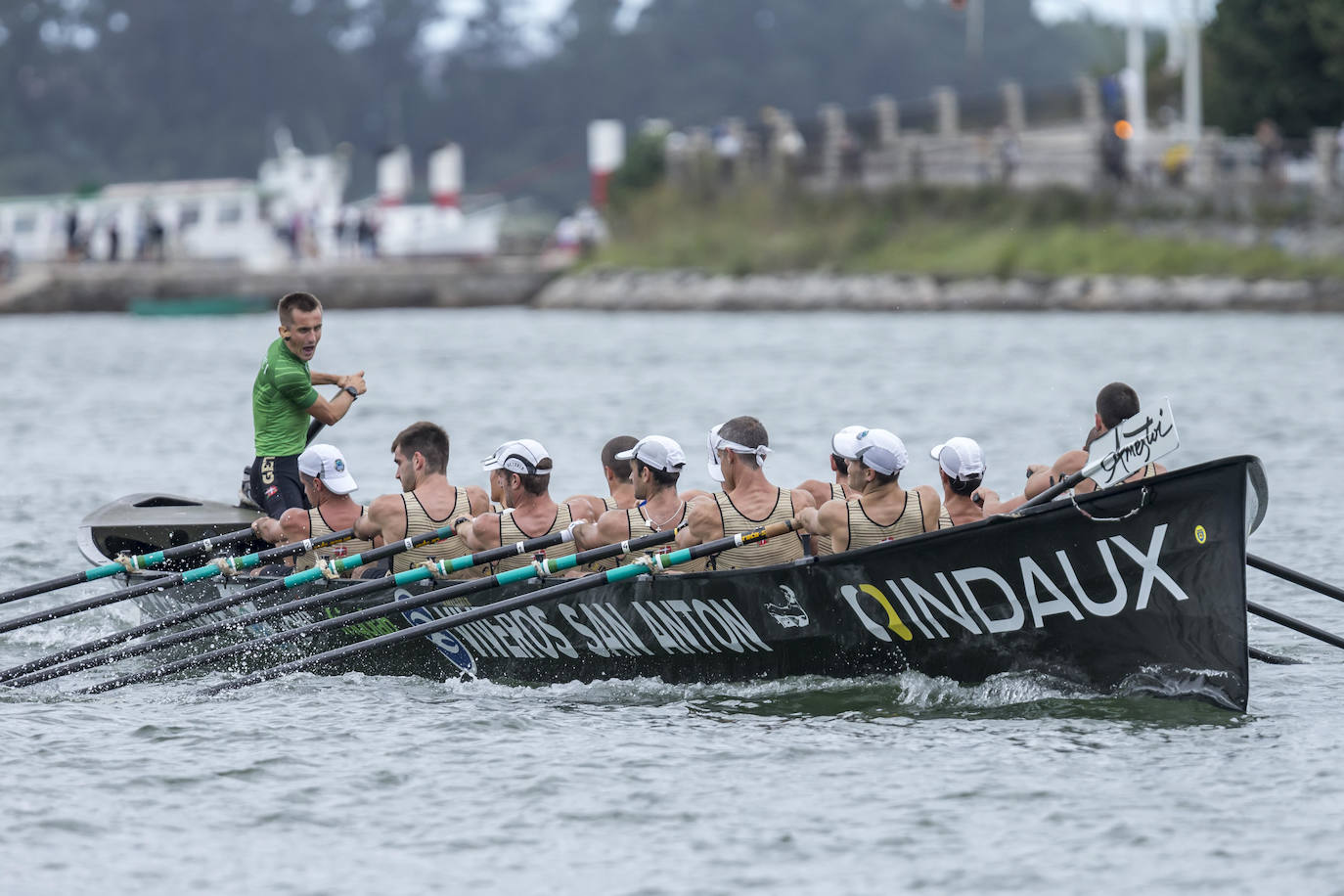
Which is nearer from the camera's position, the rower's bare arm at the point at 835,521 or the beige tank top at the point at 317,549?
the rower's bare arm at the point at 835,521

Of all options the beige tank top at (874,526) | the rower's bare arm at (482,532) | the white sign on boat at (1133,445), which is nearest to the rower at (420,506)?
the rower's bare arm at (482,532)

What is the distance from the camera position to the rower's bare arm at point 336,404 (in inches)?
462

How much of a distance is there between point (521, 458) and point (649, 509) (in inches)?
28.7

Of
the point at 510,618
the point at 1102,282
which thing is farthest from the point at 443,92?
the point at 510,618

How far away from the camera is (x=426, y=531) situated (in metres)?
11.4

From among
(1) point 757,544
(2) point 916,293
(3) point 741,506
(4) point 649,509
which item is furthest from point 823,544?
(2) point 916,293

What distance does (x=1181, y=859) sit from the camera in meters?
8.37

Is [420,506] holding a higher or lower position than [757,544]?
higher

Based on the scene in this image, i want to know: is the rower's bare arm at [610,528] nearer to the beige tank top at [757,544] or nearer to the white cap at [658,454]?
the white cap at [658,454]

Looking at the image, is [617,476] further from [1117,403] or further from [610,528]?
[1117,403]

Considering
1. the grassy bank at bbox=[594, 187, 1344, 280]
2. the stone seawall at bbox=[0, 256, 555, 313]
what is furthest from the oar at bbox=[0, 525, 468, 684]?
the stone seawall at bbox=[0, 256, 555, 313]

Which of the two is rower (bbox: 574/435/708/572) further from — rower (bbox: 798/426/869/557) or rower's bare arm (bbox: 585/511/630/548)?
rower (bbox: 798/426/869/557)

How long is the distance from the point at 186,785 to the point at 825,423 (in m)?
17.7
